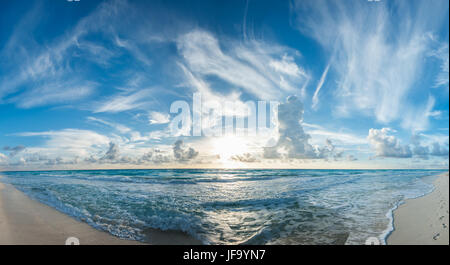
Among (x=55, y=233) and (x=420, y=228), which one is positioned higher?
(x=420, y=228)

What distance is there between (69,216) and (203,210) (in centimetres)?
626

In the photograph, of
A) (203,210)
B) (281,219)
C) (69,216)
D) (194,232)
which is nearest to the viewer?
(194,232)

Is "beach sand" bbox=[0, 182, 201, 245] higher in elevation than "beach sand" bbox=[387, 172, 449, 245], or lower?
lower

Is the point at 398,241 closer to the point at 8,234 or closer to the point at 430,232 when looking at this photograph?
the point at 430,232

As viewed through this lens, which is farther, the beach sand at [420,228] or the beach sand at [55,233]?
the beach sand at [55,233]

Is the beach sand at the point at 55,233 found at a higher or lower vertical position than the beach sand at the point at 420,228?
lower

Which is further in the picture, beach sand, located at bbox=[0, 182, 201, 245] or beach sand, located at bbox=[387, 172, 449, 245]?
beach sand, located at bbox=[0, 182, 201, 245]

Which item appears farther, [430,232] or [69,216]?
[69,216]
